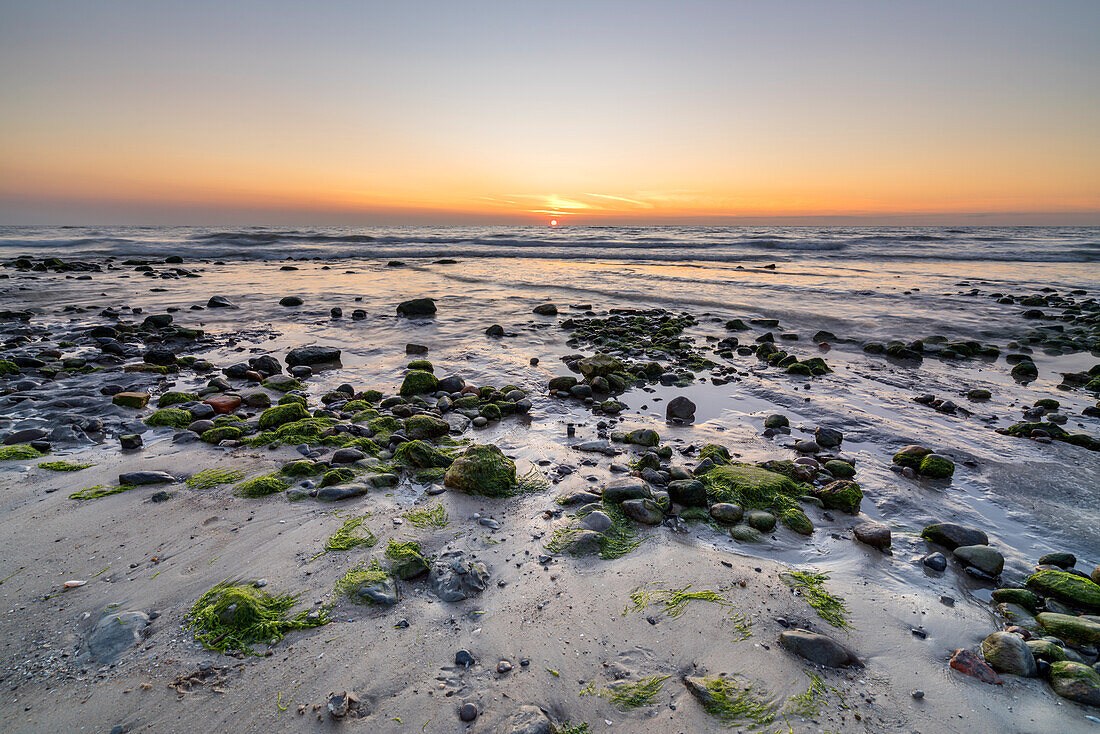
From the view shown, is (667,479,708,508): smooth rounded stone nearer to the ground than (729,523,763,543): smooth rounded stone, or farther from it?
farther from it

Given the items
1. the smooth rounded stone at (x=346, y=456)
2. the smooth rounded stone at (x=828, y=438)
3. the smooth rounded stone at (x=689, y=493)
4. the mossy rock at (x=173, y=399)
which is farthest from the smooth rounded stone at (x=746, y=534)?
the mossy rock at (x=173, y=399)

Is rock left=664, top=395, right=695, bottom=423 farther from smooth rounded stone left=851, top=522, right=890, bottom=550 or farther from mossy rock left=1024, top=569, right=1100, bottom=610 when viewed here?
mossy rock left=1024, top=569, right=1100, bottom=610

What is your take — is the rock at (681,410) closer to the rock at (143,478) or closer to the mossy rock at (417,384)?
the mossy rock at (417,384)

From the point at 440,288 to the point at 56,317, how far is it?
36.1 ft

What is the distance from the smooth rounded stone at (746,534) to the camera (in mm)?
3842

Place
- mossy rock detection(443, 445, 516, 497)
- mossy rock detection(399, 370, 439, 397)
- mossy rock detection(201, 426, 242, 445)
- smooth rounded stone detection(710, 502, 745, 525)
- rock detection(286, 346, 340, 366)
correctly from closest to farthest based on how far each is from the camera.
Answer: smooth rounded stone detection(710, 502, 745, 525)
mossy rock detection(443, 445, 516, 497)
mossy rock detection(201, 426, 242, 445)
mossy rock detection(399, 370, 439, 397)
rock detection(286, 346, 340, 366)

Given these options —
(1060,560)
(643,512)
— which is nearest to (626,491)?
(643,512)

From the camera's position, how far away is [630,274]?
945 inches

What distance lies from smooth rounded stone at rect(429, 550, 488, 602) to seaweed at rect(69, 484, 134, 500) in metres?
3.10

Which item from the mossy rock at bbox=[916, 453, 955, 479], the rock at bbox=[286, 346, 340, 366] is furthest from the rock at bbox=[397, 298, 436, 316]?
the mossy rock at bbox=[916, 453, 955, 479]

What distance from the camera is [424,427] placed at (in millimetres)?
5598

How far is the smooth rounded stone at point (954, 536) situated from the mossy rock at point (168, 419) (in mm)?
7866

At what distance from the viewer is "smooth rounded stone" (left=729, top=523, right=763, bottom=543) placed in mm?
3842

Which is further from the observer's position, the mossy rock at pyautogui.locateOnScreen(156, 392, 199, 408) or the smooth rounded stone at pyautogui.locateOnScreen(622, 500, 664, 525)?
the mossy rock at pyautogui.locateOnScreen(156, 392, 199, 408)
